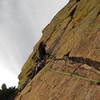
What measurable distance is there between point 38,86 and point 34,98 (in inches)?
55.4

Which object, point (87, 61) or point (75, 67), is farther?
point (75, 67)

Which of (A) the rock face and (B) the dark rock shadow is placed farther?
(B) the dark rock shadow

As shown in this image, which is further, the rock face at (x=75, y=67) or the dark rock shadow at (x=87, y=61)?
the dark rock shadow at (x=87, y=61)

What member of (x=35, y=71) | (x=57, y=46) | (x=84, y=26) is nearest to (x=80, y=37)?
(x=84, y=26)

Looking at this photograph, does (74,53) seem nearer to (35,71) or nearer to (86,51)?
(86,51)

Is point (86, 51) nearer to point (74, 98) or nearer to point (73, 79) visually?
point (73, 79)

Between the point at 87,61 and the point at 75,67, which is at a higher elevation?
the point at 75,67

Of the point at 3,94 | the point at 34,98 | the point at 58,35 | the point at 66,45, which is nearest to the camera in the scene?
the point at 34,98

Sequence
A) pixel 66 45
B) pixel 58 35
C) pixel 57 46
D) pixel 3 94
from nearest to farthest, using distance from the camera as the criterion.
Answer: pixel 66 45 < pixel 57 46 < pixel 58 35 < pixel 3 94

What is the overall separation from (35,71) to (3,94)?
285 inches

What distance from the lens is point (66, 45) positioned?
23016 millimetres

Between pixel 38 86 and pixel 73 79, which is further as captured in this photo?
pixel 38 86

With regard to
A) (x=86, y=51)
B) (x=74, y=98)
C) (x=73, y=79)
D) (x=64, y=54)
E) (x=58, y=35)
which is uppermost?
(x=58, y=35)

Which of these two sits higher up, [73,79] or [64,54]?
[64,54]
